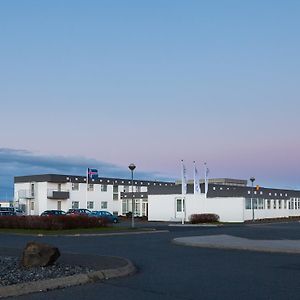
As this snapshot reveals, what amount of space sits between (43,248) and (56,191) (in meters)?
62.7

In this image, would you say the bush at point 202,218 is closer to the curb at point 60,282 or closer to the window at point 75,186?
the window at point 75,186

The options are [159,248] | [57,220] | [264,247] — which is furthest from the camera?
[57,220]

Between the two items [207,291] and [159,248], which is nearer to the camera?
[207,291]

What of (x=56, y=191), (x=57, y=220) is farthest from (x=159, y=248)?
(x=56, y=191)

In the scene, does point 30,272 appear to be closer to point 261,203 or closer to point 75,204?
point 261,203

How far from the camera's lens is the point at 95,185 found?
7900 centimetres

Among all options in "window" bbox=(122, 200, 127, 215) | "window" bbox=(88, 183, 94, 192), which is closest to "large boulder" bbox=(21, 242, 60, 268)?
"window" bbox=(88, 183, 94, 192)

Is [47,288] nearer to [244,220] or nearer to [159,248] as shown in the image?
[159,248]

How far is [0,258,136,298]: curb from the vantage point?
10.3 metres

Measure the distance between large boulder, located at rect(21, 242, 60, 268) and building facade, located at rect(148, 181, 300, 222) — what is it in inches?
1779

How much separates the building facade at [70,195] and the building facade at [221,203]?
9.50 metres

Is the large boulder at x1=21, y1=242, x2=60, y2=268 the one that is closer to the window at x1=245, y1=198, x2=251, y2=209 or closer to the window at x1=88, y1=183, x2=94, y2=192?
the window at x1=245, y1=198, x2=251, y2=209

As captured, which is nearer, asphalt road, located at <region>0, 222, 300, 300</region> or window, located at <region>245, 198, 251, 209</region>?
asphalt road, located at <region>0, 222, 300, 300</region>

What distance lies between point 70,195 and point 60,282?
217 ft
